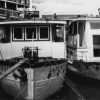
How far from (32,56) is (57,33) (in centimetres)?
336

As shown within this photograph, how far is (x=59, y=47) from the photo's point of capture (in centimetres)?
1316

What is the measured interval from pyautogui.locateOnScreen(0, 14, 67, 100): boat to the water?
1.80 feet

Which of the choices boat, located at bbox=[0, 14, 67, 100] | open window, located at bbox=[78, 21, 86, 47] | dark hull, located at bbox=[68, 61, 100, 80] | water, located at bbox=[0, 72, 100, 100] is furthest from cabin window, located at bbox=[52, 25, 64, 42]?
water, located at bbox=[0, 72, 100, 100]

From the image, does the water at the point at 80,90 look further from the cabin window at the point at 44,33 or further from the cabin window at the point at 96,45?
the cabin window at the point at 44,33

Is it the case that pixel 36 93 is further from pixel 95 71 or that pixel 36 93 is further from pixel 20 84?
pixel 95 71

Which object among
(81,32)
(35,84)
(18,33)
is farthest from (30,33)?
(81,32)

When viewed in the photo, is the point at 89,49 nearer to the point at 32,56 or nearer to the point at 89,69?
the point at 89,69

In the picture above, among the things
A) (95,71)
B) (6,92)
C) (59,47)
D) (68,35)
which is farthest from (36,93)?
(68,35)

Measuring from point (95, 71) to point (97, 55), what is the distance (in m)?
1.18

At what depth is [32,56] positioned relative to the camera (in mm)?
11414

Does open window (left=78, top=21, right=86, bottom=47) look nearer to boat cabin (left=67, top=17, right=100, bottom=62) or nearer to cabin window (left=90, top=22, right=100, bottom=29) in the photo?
boat cabin (left=67, top=17, right=100, bottom=62)

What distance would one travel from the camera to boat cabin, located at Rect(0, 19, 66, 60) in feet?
42.5

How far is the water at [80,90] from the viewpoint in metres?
12.9

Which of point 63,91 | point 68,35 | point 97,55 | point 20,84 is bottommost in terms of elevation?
point 63,91
